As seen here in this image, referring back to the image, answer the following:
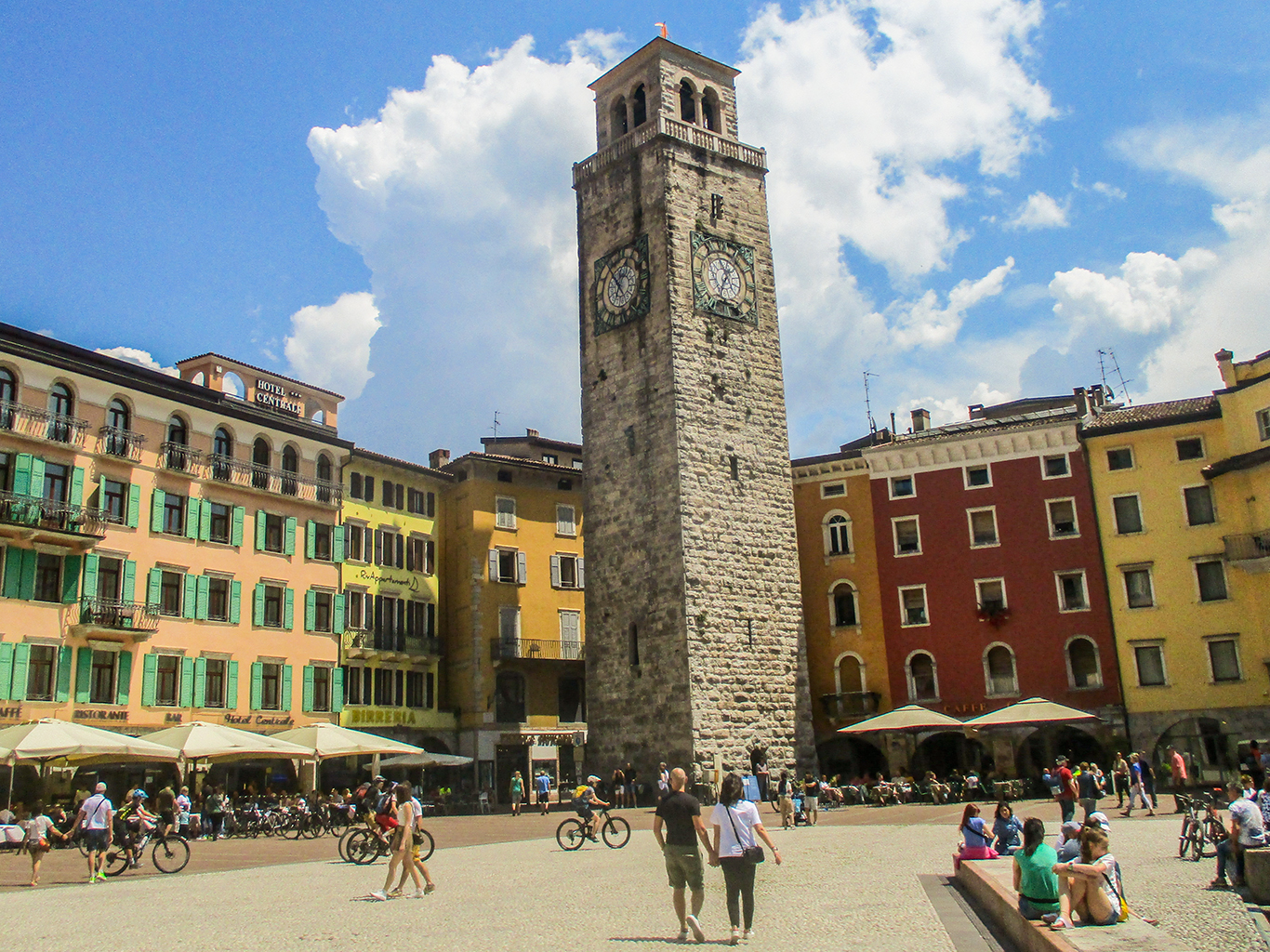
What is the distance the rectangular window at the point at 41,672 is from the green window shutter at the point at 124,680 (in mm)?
1809

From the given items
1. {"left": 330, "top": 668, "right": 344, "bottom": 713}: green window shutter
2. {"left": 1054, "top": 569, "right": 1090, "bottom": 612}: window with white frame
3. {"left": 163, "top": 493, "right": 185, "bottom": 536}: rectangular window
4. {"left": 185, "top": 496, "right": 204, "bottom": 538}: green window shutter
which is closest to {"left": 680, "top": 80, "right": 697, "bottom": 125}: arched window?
{"left": 1054, "top": 569, "right": 1090, "bottom": 612}: window with white frame

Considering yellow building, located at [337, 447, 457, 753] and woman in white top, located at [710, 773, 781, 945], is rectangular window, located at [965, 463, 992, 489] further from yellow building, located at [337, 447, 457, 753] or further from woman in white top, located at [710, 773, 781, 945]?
woman in white top, located at [710, 773, 781, 945]

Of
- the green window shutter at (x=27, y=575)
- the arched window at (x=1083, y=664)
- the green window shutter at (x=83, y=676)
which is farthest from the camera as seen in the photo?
the arched window at (x=1083, y=664)

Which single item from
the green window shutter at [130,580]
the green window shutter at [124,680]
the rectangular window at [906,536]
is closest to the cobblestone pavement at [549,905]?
the green window shutter at [124,680]

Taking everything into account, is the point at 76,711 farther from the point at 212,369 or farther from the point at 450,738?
the point at 450,738

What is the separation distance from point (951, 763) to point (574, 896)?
2480cm

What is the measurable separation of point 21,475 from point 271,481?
318 inches

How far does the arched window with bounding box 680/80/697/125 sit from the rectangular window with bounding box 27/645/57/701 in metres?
24.1

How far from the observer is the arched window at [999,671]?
36.1 metres

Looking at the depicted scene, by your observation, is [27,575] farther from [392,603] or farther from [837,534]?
[837,534]

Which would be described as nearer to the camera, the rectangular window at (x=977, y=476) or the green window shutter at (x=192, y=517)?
the green window shutter at (x=192, y=517)

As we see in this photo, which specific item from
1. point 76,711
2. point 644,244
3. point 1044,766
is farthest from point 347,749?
point 1044,766

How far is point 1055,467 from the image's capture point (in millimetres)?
37000

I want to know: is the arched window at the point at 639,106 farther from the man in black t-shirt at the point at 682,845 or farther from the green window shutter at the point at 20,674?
the man in black t-shirt at the point at 682,845
